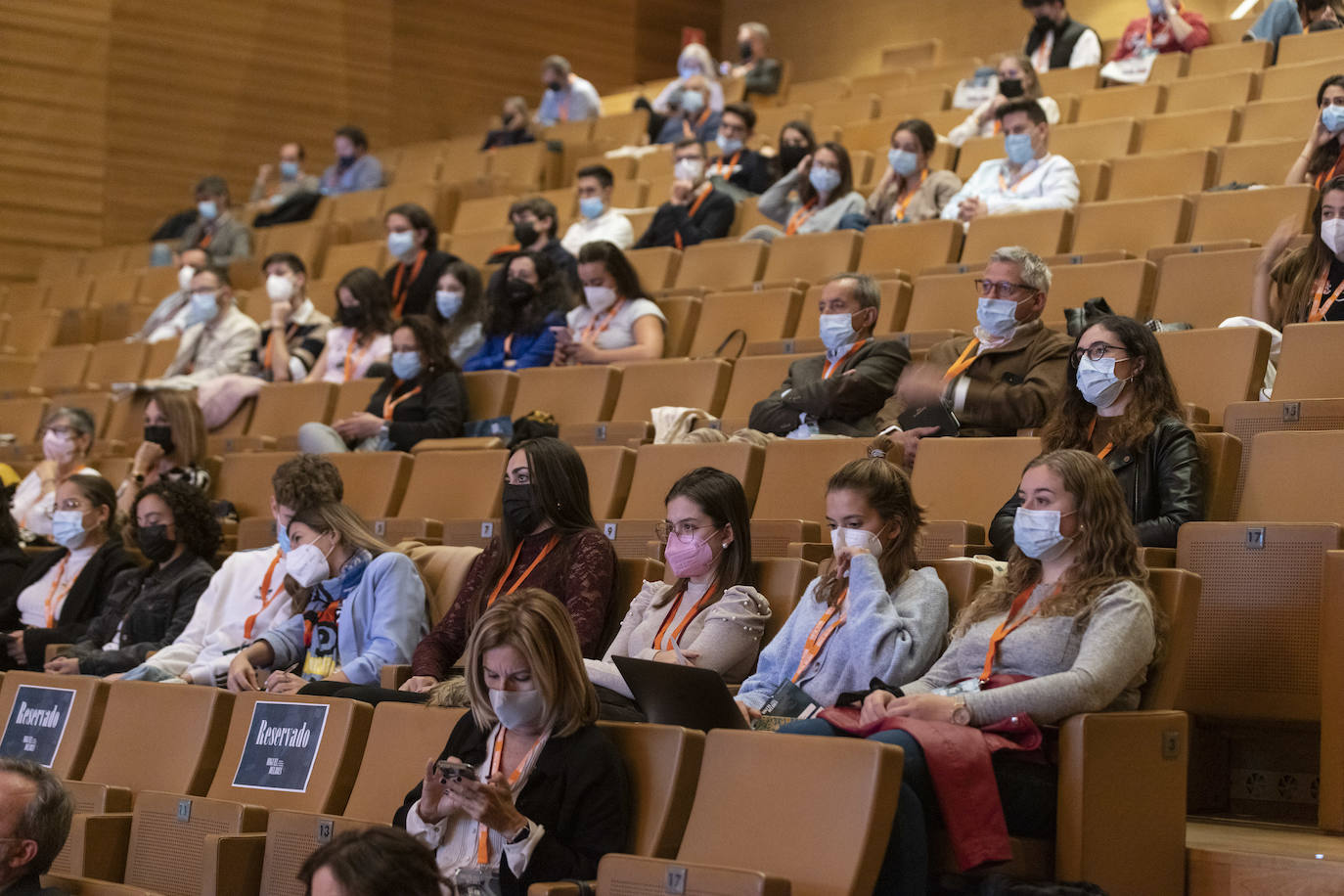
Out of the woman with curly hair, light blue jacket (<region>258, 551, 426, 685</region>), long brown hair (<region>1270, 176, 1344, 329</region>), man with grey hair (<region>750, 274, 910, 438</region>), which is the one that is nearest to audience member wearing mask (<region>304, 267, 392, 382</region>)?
the woman with curly hair

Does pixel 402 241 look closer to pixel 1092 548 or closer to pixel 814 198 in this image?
pixel 814 198

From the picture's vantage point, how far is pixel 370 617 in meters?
2.96

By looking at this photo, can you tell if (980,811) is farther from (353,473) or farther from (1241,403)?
(353,473)

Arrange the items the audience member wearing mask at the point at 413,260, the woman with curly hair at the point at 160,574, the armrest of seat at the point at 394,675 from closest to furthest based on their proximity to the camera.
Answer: the armrest of seat at the point at 394,675 → the woman with curly hair at the point at 160,574 → the audience member wearing mask at the point at 413,260

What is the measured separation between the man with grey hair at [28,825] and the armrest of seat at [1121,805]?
118cm

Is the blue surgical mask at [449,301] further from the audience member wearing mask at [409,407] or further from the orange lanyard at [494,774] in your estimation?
the orange lanyard at [494,774]

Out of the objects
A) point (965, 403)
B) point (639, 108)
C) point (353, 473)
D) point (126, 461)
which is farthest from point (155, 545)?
point (639, 108)

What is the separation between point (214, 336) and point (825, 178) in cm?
210

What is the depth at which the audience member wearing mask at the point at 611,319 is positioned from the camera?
4301 mm

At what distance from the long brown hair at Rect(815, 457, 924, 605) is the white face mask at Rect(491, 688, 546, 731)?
1.62ft

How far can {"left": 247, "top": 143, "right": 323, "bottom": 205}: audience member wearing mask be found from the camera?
7.57m

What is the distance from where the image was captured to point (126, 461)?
435 centimetres

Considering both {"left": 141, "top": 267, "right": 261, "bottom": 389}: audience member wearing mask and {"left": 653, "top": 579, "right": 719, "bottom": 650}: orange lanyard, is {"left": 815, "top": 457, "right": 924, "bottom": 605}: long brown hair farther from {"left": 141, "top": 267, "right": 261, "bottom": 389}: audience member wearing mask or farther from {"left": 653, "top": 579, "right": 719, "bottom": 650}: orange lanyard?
{"left": 141, "top": 267, "right": 261, "bottom": 389}: audience member wearing mask

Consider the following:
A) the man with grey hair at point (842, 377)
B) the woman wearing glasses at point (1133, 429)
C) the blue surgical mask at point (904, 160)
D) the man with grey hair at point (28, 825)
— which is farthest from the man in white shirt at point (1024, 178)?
the man with grey hair at point (28, 825)
